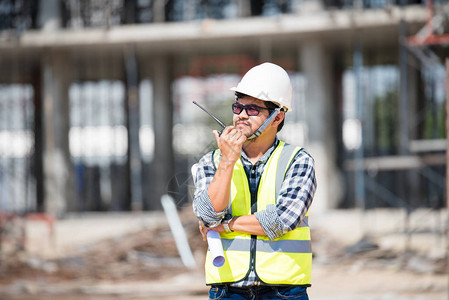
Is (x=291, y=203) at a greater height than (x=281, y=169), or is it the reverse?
(x=281, y=169)

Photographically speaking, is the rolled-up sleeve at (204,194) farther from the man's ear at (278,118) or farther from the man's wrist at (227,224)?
the man's ear at (278,118)

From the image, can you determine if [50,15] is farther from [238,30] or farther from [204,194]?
[204,194]

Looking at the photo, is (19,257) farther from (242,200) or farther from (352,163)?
(242,200)

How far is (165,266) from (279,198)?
1002cm

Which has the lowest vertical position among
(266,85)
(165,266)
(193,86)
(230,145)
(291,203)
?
(165,266)

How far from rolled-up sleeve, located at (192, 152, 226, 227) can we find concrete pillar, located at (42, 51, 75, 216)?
15641mm

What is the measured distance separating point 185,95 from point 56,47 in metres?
3.83

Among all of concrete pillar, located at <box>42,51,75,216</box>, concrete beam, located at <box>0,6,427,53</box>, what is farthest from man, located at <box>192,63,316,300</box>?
concrete pillar, located at <box>42,51,75,216</box>

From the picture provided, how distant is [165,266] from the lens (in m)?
12.4

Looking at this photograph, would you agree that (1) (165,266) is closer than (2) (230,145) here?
No

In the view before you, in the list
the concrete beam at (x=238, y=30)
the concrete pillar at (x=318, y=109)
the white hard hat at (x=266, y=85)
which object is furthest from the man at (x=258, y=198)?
the concrete pillar at (x=318, y=109)

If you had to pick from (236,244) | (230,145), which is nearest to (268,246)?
(236,244)

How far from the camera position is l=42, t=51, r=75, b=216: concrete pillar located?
58.3ft

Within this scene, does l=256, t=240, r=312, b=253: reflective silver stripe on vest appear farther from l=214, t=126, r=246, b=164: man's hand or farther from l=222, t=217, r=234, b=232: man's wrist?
l=214, t=126, r=246, b=164: man's hand
